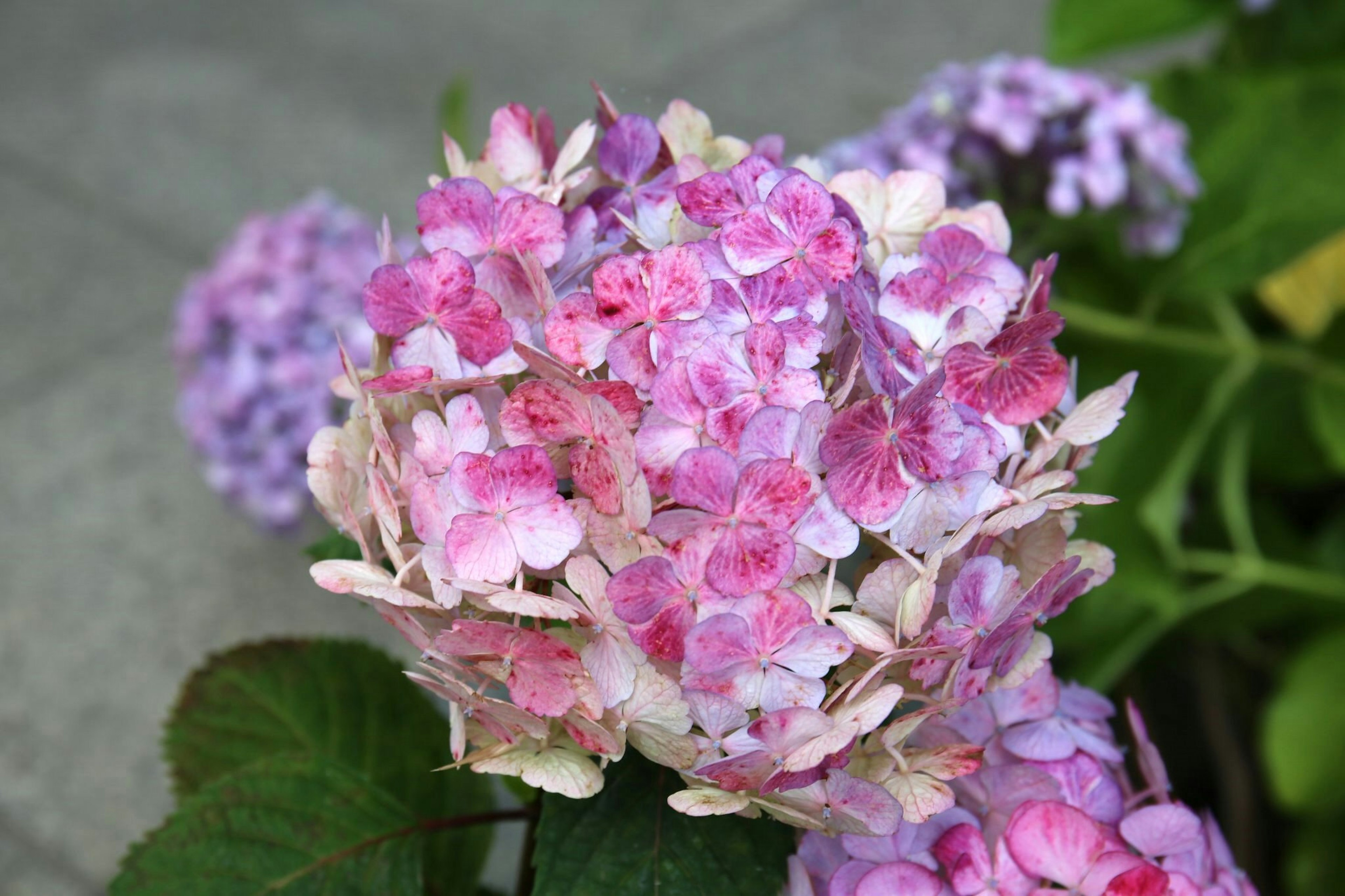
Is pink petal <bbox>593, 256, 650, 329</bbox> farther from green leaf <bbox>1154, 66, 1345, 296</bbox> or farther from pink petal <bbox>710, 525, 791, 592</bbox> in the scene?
green leaf <bbox>1154, 66, 1345, 296</bbox>

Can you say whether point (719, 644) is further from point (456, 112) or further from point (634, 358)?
point (456, 112)

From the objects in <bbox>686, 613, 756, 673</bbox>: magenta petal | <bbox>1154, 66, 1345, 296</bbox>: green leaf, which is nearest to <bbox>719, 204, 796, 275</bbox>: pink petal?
<bbox>686, 613, 756, 673</bbox>: magenta petal

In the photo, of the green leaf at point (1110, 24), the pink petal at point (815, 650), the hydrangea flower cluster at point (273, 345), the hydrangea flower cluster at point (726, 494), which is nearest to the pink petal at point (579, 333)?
the hydrangea flower cluster at point (726, 494)

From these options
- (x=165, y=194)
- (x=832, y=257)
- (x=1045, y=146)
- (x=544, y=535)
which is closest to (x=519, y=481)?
(x=544, y=535)

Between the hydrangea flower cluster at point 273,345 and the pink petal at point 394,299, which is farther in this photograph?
the hydrangea flower cluster at point 273,345

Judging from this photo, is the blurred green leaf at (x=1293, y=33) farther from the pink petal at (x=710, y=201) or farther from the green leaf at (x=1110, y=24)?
the pink petal at (x=710, y=201)
